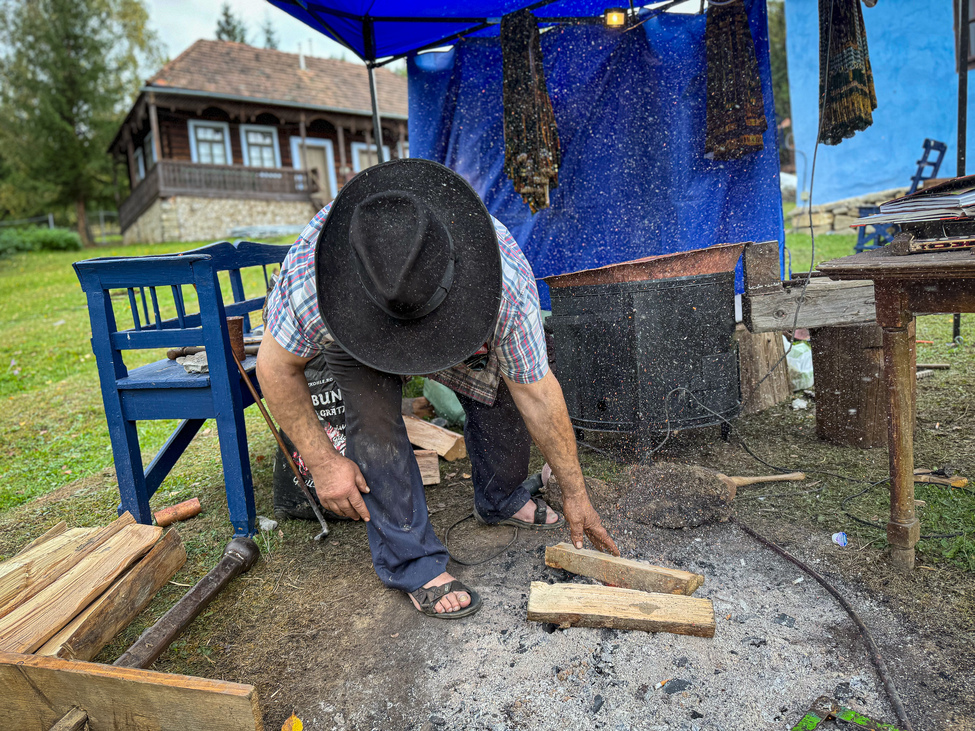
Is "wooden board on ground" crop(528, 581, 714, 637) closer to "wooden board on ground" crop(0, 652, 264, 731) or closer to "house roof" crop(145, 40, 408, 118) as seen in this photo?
"wooden board on ground" crop(0, 652, 264, 731)

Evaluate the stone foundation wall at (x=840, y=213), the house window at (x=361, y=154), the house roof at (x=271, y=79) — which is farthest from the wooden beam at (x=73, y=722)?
the house window at (x=361, y=154)

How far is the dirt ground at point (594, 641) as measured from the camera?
5.88 feet

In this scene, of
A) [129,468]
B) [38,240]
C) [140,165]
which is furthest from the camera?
[140,165]

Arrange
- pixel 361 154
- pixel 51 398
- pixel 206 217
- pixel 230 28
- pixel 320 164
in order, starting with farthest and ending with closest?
pixel 230 28
pixel 361 154
pixel 320 164
pixel 206 217
pixel 51 398

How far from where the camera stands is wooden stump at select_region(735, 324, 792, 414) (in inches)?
168

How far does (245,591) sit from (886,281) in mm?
2714

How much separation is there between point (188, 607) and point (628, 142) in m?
4.30

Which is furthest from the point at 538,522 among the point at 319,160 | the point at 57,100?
the point at 57,100

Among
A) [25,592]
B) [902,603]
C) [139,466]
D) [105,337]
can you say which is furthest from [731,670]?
[105,337]

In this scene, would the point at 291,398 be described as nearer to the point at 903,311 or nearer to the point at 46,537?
the point at 46,537

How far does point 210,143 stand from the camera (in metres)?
21.7

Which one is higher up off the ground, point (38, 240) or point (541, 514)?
point (38, 240)

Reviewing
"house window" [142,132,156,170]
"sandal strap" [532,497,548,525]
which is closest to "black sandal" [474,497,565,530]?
"sandal strap" [532,497,548,525]

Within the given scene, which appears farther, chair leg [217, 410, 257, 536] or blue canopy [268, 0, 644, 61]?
blue canopy [268, 0, 644, 61]
